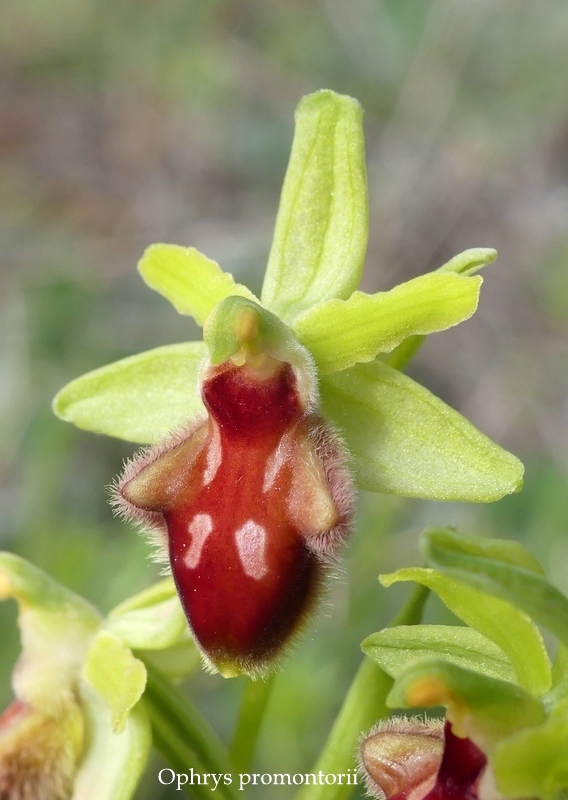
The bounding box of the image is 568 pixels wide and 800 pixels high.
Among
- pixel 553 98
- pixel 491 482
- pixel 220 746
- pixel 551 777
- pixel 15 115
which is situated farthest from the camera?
pixel 15 115

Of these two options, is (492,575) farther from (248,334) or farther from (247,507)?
(248,334)

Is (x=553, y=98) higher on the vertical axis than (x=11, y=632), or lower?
higher

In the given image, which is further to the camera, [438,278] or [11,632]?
[11,632]

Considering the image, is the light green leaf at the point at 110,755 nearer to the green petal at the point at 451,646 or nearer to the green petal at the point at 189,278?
the green petal at the point at 451,646

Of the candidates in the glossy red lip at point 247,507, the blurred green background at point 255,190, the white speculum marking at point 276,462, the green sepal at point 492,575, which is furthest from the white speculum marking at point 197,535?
the blurred green background at point 255,190

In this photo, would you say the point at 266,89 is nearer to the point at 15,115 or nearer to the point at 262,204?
the point at 262,204

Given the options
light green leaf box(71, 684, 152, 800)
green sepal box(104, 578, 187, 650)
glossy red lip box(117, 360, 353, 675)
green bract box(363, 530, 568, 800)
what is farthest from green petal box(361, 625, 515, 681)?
light green leaf box(71, 684, 152, 800)

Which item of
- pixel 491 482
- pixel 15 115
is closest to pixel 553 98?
pixel 15 115
